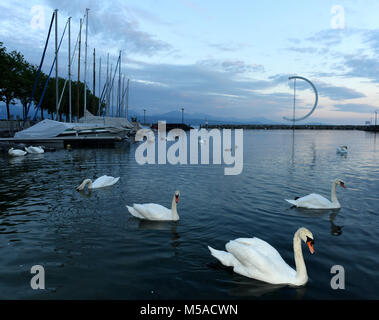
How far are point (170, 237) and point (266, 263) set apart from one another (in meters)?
3.50

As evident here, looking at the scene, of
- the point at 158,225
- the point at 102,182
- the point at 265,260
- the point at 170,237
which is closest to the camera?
the point at 265,260

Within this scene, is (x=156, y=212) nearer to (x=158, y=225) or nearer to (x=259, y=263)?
(x=158, y=225)

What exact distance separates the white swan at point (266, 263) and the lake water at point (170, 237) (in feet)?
0.65

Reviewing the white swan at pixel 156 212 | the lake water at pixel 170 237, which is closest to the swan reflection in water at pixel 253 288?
the lake water at pixel 170 237

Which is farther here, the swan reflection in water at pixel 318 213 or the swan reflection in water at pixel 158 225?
the swan reflection in water at pixel 318 213

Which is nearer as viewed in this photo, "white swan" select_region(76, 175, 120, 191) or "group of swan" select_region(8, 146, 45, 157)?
"white swan" select_region(76, 175, 120, 191)

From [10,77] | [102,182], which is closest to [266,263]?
[102,182]

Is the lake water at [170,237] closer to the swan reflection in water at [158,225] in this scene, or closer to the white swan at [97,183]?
the swan reflection in water at [158,225]

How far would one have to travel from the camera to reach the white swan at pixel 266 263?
6.20 metres

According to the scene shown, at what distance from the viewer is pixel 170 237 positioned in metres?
9.03

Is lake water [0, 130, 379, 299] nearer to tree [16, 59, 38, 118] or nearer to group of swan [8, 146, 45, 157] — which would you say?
group of swan [8, 146, 45, 157]

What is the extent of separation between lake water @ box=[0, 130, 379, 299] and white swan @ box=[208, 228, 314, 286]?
0.20 meters

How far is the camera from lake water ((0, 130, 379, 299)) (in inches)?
245

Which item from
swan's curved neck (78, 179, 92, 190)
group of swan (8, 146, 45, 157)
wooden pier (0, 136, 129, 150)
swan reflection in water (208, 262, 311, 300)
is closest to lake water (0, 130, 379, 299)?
swan reflection in water (208, 262, 311, 300)
